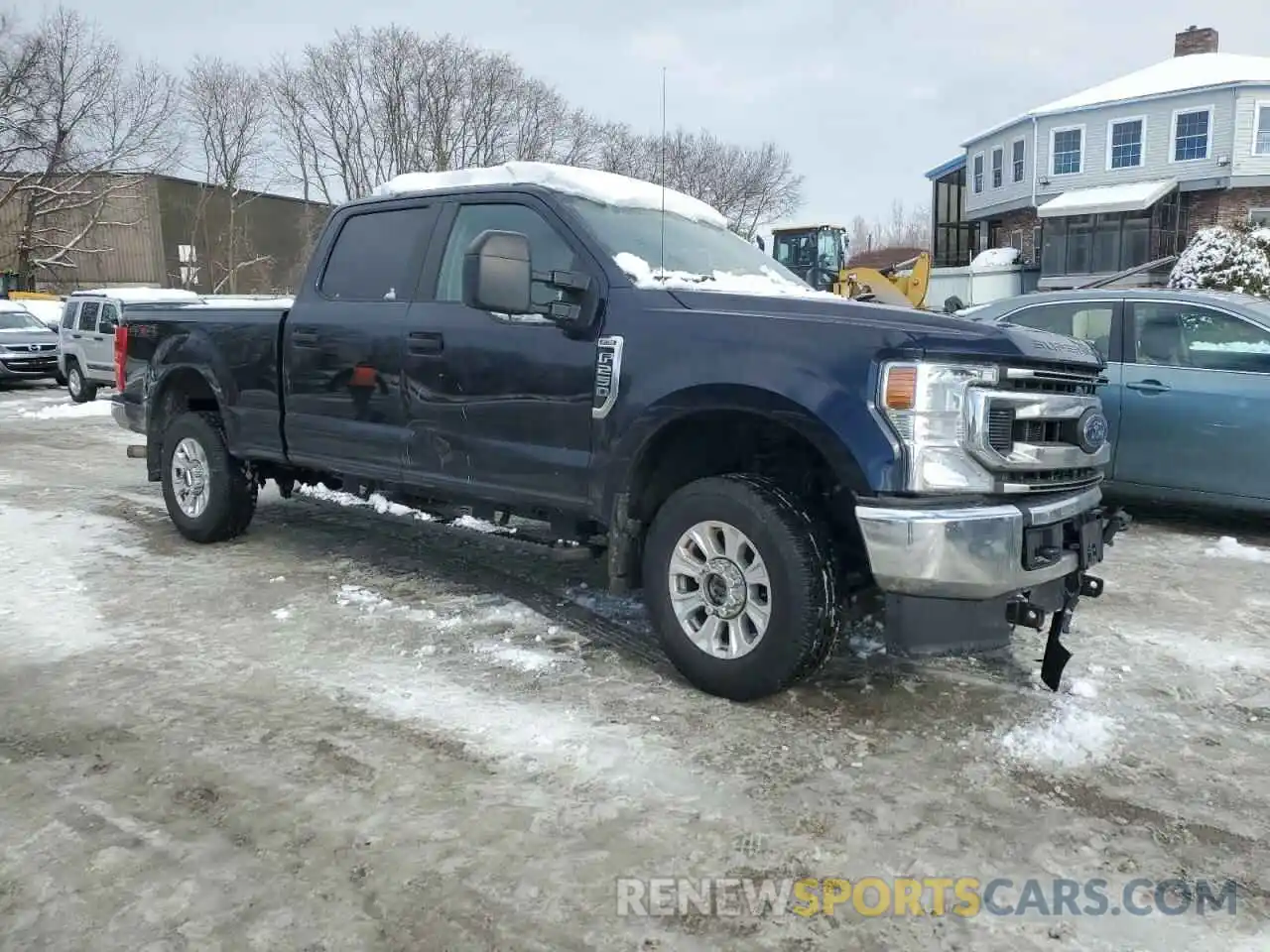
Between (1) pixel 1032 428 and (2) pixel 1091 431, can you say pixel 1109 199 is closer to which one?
(2) pixel 1091 431

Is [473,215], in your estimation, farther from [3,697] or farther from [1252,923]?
[1252,923]

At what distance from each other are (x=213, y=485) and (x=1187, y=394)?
6201 mm

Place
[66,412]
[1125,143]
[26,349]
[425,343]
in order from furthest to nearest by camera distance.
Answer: [1125,143] → [26,349] → [66,412] → [425,343]

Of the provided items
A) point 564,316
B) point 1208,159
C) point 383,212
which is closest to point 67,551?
point 383,212

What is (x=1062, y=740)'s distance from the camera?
344 centimetres

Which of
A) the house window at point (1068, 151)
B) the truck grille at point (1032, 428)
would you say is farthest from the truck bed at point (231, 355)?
the house window at point (1068, 151)

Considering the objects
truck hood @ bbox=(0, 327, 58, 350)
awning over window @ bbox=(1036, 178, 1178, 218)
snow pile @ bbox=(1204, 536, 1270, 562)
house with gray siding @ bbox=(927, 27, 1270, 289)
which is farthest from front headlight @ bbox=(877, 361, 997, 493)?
awning over window @ bbox=(1036, 178, 1178, 218)

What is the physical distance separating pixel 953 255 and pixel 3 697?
151ft

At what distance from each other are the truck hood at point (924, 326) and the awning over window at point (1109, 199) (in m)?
32.0

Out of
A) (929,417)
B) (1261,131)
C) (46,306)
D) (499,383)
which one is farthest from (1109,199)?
(929,417)

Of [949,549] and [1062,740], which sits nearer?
[949,549]

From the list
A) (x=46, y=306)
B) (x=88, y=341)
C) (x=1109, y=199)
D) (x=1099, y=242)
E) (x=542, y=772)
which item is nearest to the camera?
(x=542, y=772)

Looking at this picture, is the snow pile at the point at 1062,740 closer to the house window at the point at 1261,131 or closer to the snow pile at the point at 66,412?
the snow pile at the point at 66,412

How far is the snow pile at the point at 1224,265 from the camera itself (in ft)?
50.2
